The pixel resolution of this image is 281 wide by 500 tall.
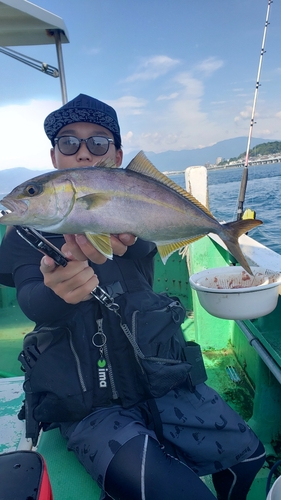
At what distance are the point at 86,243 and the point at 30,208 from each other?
0.30 metres

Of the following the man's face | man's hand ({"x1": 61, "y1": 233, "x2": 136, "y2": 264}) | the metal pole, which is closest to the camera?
man's hand ({"x1": 61, "y1": 233, "x2": 136, "y2": 264})

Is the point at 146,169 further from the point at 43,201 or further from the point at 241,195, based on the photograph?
the point at 241,195

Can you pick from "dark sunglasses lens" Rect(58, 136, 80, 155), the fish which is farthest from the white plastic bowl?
"dark sunglasses lens" Rect(58, 136, 80, 155)

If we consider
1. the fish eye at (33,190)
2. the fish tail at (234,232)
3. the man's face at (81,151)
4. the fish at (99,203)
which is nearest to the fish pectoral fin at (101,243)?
the fish at (99,203)

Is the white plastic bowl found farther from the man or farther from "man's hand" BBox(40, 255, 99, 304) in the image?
"man's hand" BBox(40, 255, 99, 304)

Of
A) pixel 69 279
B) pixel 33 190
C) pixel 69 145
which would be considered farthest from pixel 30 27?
pixel 69 279

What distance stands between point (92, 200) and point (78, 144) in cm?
93

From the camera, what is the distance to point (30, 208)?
1.57 meters

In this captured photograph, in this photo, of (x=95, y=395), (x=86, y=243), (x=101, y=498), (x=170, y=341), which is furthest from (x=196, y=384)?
(x=86, y=243)

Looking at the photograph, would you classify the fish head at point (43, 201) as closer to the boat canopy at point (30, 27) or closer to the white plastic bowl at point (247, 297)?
the white plastic bowl at point (247, 297)

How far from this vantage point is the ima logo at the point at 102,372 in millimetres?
2035

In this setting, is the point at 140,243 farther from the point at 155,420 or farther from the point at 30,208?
the point at 155,420

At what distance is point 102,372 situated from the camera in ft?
6.72

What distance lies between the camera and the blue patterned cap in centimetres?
247
